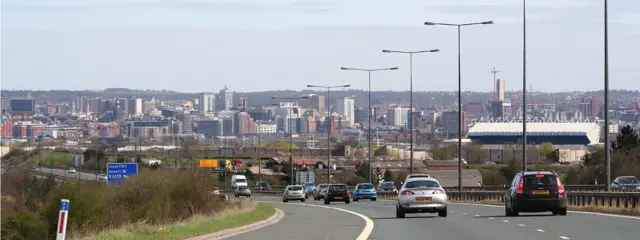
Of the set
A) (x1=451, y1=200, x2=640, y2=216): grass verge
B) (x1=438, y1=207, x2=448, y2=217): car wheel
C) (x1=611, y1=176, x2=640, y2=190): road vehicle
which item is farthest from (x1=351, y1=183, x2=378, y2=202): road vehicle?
(x1=438, y1=207, x2=448, y2=217): car wheel

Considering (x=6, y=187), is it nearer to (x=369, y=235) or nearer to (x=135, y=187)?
(x=135, y=187)

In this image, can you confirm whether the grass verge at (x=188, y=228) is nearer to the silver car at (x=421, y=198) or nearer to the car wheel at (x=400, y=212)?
the car wheel at (x=400, y=212)

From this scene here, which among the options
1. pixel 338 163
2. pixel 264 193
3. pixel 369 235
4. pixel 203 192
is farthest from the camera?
pixel 338 163

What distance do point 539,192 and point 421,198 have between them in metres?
3.96

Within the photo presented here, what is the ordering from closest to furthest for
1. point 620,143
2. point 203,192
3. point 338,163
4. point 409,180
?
point 409,180 < point 203,192 < point 620,143 < point 338,163

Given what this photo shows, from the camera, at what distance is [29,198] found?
1518 inches

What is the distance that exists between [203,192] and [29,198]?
8.01 metres

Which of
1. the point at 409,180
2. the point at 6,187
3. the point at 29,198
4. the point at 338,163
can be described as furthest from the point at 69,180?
the point at 338,163

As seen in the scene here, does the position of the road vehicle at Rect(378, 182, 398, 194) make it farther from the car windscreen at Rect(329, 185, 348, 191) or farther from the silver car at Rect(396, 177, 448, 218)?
the silver car at Rect(396, 177, 448, 218)

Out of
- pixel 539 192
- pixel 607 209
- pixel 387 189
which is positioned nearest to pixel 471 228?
pixel 539 192

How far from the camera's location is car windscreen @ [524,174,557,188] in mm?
39031

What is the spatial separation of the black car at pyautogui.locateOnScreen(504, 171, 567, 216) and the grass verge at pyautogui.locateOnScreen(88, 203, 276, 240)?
326 inches

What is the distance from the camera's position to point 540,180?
39.2 metres

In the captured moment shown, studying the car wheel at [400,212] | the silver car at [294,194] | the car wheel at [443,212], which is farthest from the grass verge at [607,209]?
the silver car at [294,194]
